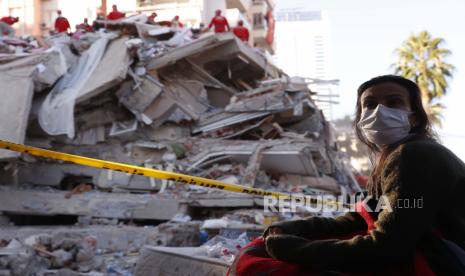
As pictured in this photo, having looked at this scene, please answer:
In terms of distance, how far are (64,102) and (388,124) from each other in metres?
11.4

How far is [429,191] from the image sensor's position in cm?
157

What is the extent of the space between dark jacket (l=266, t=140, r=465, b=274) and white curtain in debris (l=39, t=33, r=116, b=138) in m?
11.3

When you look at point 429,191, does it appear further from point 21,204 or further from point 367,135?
point 21,204

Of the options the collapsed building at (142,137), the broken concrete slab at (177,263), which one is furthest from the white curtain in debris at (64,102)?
the broken concrete slab at (177,263)

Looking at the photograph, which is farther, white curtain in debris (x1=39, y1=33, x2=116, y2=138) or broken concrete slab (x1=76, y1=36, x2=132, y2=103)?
broken concrete slab (x1=76, y1=36, x2=132, y2=103)

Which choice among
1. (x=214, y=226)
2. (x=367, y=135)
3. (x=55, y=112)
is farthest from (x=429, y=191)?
(x=55, y=112)

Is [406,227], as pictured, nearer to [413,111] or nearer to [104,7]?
[413,111]

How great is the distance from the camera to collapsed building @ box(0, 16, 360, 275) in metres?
9.80

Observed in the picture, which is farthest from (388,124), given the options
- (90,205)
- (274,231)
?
(90,205)

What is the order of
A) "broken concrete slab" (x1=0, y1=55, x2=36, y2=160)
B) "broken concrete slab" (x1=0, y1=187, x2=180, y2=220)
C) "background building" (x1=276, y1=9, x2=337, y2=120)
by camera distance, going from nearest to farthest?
"broken concrete slab" (x1=0, y1=187, x2=180, y2=220) → "broken concrete slab" (x1=0, y1=55, x2=36, y2=160) → "background building" (x1=276, y1=9, x2=337, y2=120)

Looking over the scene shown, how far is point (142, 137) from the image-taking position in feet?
45.8

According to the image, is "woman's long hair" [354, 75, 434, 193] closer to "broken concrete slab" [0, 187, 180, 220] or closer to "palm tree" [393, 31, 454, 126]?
"broken concrete slab" [0, 187, 180, 220]

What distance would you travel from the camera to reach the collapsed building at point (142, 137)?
980 cm

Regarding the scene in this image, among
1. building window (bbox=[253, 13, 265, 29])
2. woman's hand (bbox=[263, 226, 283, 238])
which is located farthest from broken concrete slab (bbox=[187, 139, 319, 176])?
building window (bbox=[253, 13, 265, 29])
